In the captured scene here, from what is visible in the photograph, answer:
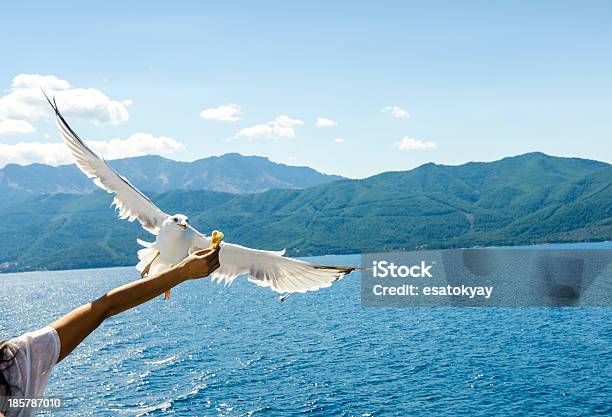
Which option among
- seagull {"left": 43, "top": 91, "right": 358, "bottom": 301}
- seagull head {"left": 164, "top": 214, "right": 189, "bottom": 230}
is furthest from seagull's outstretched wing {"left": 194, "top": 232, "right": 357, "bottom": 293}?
seagull head {"left": 164, "top": 214, "right": 189, "bottom": 230}

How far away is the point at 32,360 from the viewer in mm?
1967

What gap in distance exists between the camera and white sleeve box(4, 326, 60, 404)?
1.92m

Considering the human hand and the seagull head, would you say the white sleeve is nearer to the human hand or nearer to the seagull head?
the human hand

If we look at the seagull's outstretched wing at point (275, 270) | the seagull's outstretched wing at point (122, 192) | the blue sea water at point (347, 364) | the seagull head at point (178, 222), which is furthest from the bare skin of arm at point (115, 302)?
the blue sea water at point (347, 364)

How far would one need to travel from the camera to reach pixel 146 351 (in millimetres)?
60938

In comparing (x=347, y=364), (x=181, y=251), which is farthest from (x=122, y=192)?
(x=347, y=364)

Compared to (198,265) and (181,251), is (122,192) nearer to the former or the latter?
(181,251)

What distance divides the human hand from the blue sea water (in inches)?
1434

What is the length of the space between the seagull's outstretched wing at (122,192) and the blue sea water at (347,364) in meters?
31.4

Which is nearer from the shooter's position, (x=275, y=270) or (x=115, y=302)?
(x=115, y=302)

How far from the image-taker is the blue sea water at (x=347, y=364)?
1529 inches

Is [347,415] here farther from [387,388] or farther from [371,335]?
[371,335]

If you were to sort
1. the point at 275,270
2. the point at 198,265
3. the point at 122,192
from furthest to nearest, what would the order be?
1. the point at 122,192
2. the point at 275,270
3. the point at 198,265

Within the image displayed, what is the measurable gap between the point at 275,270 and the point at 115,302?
4.13 meters
